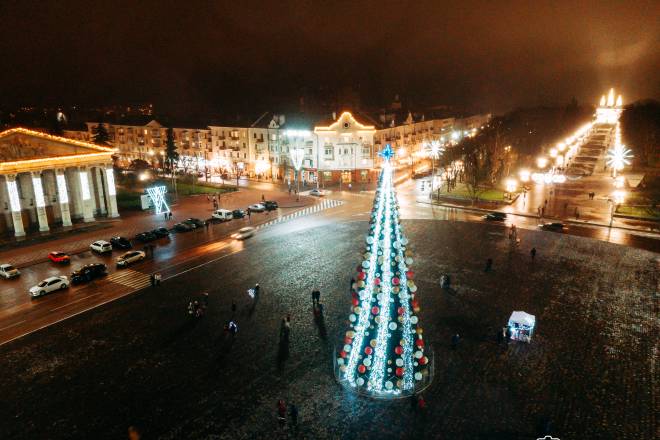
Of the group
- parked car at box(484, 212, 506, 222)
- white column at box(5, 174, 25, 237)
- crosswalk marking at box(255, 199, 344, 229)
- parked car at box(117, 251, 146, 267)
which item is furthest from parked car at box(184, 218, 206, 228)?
parked car at box(484, 212, 506, 222)

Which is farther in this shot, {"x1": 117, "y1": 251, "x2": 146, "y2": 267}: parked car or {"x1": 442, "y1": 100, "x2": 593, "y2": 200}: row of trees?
{"x1": 442, "y1": 100, "x2": 593, "y2": 200}: row of trees

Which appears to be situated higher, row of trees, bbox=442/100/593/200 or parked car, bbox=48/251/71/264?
row of trees, bbox=442/100/593/200

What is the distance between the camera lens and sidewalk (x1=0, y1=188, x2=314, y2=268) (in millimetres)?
39125

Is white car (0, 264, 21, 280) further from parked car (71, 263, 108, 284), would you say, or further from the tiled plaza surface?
the tiled plaza surface

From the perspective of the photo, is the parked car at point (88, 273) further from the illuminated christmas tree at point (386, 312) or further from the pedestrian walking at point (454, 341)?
the pedestrian walking at point (454, 341)

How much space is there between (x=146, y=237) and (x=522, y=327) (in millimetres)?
34424

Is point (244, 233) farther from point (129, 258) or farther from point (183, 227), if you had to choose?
point (129, 258)

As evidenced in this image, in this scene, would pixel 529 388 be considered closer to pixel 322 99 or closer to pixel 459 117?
pixel 322 99

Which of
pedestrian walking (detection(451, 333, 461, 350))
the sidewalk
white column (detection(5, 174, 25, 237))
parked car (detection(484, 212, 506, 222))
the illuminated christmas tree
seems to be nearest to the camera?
the illuminated christmas tree

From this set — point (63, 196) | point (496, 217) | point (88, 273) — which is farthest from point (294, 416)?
point (63, 196)

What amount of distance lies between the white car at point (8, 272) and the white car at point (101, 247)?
646 cm

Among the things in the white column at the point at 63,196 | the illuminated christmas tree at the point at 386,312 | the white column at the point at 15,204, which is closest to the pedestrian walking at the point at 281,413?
the illuminated christmas tree at the point at 386,312

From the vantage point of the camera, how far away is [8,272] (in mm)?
32625

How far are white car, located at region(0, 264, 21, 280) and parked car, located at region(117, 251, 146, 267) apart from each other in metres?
7.20
